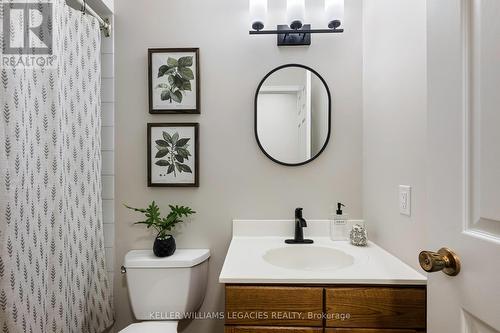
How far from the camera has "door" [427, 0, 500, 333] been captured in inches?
20.0

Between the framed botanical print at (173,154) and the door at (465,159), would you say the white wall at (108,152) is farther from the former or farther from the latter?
the door at (465,159)

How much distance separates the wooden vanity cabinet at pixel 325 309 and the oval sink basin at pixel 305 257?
0.32 m

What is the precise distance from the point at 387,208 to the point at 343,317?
527 mm

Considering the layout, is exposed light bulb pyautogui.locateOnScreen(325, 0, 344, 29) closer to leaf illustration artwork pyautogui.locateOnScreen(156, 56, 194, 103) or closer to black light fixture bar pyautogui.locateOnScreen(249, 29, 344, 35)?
black light fixture bar pyautogui.locateOnScreen(249, 29, 344, 35)

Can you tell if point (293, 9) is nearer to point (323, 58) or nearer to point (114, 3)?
point (323, 58)

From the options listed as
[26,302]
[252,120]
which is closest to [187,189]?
→ [252,120]

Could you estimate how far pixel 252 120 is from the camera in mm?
1477

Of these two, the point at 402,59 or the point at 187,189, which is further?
the point at 187,189

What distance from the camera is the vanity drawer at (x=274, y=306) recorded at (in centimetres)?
94

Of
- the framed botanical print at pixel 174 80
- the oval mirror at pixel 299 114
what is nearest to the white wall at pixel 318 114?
the oval mirror at pixel 299 114

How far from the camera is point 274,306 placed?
3.10 feet

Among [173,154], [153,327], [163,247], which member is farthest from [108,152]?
[153,327]

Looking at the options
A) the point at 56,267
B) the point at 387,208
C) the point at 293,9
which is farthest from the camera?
the point at 293,9

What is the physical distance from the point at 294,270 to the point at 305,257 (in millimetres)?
335
